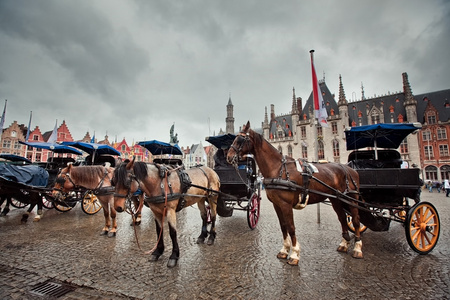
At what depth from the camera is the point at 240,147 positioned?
4.06 meters

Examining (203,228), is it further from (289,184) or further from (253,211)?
(289,184)

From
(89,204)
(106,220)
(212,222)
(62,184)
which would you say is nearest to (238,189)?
(212,222)

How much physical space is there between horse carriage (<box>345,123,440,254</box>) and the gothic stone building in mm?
24207

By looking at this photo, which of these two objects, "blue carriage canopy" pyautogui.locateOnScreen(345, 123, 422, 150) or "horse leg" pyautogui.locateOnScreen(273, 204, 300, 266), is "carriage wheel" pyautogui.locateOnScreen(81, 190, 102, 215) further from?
"blue carriage canopy" pyautogui.locateOnScreen(345, 123, 422, 150)

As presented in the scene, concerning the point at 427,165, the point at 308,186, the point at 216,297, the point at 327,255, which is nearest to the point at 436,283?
the point at 327,255

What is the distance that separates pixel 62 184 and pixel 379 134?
977 centimetres

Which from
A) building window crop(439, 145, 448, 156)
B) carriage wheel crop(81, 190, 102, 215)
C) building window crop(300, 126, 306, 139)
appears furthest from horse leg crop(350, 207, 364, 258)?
building window crop(439, 145, 448, 156)

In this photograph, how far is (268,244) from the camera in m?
4.96

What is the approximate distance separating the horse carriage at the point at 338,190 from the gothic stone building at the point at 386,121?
25.8 meters

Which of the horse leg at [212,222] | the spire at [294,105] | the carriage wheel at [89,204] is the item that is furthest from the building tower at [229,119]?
the horse leg at [212,222]

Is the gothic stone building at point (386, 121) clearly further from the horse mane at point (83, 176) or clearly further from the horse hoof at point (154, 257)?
the horse hoof at point (154, 257)

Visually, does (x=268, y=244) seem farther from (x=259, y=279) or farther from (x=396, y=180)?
(x=396, y=180)

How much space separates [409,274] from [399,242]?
221cm

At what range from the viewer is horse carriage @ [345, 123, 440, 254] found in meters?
4.38
